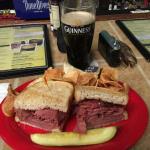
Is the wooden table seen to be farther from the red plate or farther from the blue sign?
the blue sign

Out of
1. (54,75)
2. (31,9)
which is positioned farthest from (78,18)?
(31,9)

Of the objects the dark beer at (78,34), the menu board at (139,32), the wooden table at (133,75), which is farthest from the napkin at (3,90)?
the menu board at (139,32)

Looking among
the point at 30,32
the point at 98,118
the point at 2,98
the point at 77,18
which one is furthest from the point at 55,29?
the point at 98,118

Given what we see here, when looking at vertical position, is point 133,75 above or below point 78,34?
below

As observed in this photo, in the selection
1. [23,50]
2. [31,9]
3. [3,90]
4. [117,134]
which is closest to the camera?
[117,134]

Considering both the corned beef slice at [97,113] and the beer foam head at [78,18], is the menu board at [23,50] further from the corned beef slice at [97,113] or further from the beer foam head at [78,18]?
the corned beef slice at [97,113]

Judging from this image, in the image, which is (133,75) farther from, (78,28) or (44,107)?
(44,107)

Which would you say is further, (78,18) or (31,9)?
(31,9)

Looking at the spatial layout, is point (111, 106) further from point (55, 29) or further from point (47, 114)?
point (55, 29)
